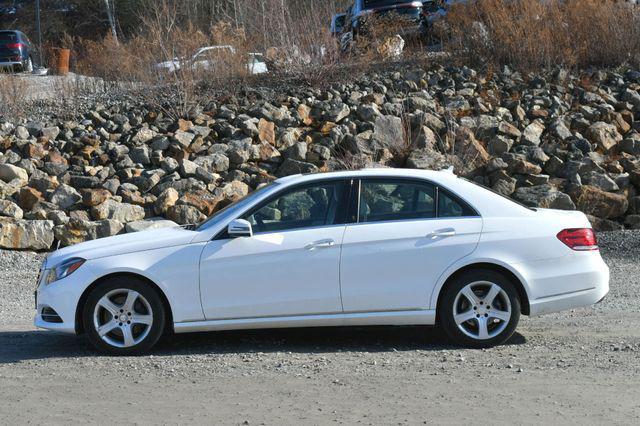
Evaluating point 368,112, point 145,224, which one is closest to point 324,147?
point 368,112

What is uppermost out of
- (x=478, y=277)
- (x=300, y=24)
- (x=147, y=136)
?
(x=300, y=24)

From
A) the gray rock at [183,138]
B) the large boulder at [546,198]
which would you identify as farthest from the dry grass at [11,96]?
the large boulder at [546,198]

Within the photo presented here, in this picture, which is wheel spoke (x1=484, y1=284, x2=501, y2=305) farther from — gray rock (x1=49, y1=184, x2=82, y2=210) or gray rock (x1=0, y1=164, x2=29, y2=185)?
gray rock (x1=0, y1=164, x2=29, y2=185)

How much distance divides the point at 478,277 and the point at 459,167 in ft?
32.6

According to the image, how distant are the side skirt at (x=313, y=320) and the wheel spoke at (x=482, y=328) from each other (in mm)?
373

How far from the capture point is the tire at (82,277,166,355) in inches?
310

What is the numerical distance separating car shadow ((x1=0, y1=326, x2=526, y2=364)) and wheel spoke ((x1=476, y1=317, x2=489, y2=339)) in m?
0.22

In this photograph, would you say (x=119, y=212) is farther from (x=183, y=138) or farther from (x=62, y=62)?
(x=62, y=62)

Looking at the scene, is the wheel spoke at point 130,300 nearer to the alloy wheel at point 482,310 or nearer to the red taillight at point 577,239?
the alloy wheel at point 482,310

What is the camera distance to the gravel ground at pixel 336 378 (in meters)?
6.20

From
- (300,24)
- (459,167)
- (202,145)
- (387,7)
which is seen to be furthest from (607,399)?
(387,7)

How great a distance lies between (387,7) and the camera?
26000 millimetres

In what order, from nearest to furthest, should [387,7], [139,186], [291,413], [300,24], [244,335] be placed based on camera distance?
1. [291,413]
2. [244,335]
3. [139,186]
4. [300,24]
5. [387,7]

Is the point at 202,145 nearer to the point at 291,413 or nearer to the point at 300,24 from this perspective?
the point at 300,24
